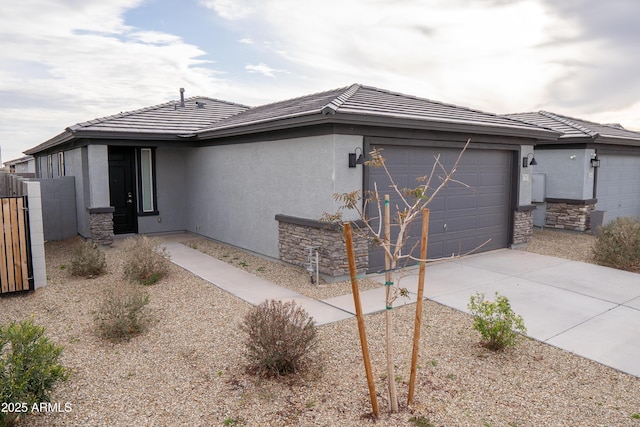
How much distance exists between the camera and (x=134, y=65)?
1642 centimetres

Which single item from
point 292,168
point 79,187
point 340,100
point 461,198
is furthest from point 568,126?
point 79,187

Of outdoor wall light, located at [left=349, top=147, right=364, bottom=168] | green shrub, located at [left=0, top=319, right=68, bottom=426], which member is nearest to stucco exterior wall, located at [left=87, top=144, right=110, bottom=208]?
outdoor wall light, located at [left=349, top=147, right=364, bottom=168]

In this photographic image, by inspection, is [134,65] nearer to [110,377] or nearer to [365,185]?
[365,185]

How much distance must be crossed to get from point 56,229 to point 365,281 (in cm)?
997

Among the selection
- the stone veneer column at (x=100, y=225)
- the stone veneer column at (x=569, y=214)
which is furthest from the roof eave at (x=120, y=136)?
the stone veneer column at (x=569, y=214)

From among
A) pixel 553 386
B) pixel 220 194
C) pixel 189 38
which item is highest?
pixel 189 38

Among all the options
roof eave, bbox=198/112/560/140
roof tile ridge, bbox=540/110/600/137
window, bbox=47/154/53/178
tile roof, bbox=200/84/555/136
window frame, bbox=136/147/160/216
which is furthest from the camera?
window, bbox=47/154/53/178

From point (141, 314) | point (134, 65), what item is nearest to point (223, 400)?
point (141, 314)

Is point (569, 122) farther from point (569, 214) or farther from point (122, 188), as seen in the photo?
point (122, 188)

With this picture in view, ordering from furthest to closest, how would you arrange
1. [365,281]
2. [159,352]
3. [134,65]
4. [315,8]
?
[134,65] → [315,8] → [365,281] → [159,352]

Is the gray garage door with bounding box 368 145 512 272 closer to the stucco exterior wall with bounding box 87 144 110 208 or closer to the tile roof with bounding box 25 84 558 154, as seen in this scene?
the tile roof with bounding box 25 84 558 154

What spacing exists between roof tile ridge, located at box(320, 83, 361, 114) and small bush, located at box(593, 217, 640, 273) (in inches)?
253

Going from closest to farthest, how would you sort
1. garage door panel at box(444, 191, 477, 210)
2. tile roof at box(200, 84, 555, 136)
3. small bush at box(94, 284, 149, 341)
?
small bush at box(94, 284, 149, 341)
tile roof at box(200, 84, 555, 136)
garage door panel at box(444, 191, 477, 210)

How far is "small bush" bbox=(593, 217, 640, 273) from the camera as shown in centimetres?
946
